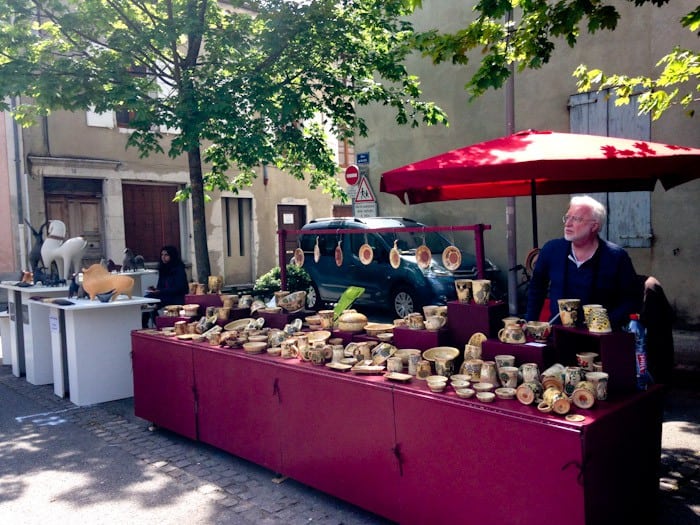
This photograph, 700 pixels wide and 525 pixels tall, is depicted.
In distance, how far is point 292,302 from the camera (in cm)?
496

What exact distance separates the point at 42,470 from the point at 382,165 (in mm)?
9114

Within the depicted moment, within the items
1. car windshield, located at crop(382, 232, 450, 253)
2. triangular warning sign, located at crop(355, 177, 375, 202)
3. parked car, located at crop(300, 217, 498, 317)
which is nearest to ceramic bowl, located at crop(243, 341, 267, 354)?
parked car, located at crop(300, 217, 498, 317)

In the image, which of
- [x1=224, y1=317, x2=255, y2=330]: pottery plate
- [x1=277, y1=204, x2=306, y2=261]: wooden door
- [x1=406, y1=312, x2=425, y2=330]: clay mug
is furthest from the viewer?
[x1=277, y1=204, x2=306, y2=261]: wooden door

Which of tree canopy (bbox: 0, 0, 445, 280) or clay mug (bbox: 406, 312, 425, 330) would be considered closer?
clay mug (bbox: 406, 312, 425, 330)

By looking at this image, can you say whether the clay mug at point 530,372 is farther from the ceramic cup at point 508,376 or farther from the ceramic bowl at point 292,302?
the ceramic bowl at point 292,302

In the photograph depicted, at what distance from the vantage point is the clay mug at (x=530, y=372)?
9.79 ft

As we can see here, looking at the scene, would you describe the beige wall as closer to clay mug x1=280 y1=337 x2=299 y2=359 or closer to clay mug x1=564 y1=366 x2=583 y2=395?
clay mug x1=564 y1=366 x2=583 y2=395

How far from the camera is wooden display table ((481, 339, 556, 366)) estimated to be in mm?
3186

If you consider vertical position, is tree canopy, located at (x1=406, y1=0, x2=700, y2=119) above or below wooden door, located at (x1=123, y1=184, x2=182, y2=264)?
above

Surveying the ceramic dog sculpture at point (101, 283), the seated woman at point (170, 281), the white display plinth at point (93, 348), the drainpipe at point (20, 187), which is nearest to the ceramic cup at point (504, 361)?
the white display plinth at point (93, 348)

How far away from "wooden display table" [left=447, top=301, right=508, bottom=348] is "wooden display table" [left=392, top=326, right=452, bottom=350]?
6 centimetres

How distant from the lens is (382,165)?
12328 millimetres

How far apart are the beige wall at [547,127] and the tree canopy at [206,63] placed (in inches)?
77.0

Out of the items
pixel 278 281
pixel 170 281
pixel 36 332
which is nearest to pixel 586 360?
pixel 170 281
